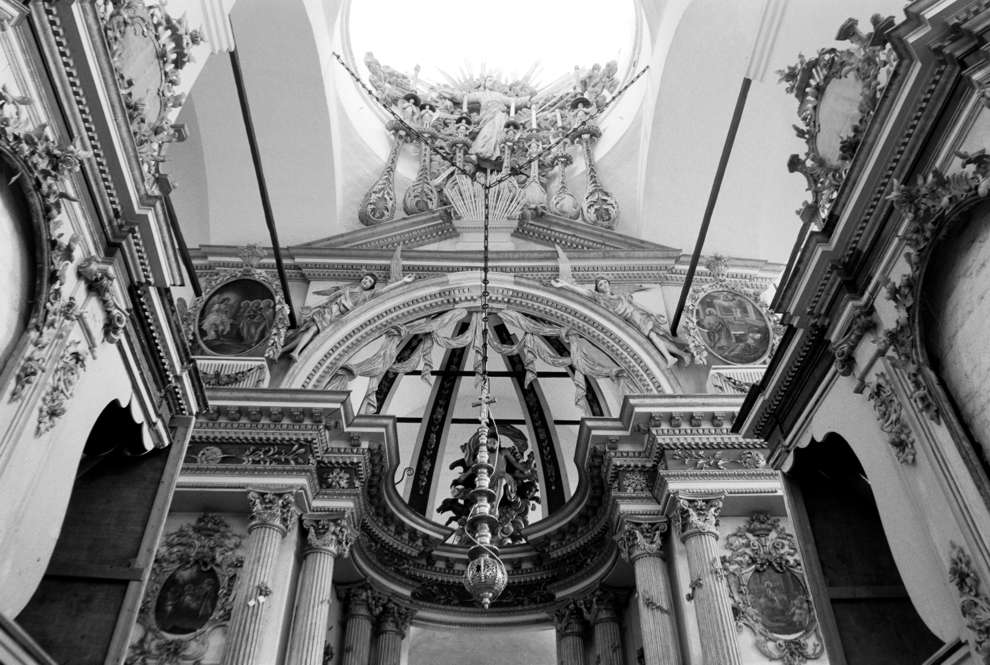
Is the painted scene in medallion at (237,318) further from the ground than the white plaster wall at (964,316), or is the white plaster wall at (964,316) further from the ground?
the painted scene in medallion at (237,318)

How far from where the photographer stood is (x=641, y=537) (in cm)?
963

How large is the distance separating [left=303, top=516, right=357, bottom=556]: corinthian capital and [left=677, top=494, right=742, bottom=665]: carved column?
3991mm

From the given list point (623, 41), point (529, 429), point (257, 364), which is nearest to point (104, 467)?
point (257, 364)

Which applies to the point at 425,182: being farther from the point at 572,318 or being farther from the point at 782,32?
the point at 782,32

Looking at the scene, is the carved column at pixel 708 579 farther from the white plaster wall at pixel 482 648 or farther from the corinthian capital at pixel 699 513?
the white plaster wall at pixel 482 648

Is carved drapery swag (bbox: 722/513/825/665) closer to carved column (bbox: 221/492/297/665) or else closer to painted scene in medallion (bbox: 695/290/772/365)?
painted scene in medallion (bbox: 695/290/772/365)

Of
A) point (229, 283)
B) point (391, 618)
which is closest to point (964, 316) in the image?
point (391, 618)

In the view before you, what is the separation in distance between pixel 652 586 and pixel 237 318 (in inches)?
266

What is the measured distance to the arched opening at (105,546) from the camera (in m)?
5.25

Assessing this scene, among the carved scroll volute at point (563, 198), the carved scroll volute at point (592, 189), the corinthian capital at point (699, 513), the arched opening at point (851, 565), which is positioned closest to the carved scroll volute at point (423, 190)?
the carved scroll volute at point (563, 198)

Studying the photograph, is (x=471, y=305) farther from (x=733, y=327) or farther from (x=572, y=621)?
(x=572, y=621)

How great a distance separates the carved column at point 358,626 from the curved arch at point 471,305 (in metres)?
3.04

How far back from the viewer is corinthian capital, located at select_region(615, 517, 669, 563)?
9.58 m

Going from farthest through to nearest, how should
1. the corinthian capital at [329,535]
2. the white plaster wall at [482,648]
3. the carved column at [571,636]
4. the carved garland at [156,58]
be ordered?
1. the white plaster wall at [482,648]
2. the carved column at [571,636]
3. the corinthian capital at [329,535]
4. the carved garland at [156,58]
